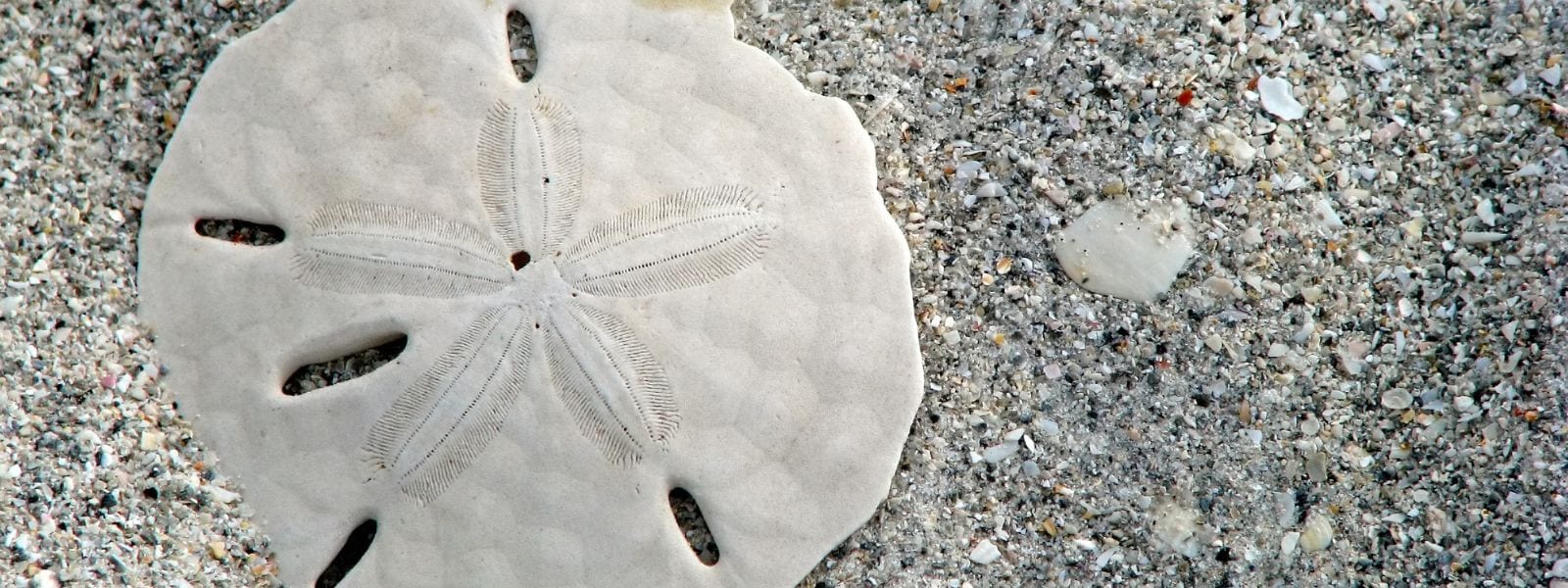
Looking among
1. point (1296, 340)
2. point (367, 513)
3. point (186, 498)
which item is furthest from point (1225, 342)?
point (186, 498)

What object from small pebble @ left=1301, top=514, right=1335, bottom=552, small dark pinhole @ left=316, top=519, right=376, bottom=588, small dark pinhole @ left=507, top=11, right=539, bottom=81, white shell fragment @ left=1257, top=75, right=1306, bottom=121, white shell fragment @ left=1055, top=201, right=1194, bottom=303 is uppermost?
small dark pinhole @ left=507, top=11, right=539, bottom=81

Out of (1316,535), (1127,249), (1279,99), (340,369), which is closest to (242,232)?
(340,369)

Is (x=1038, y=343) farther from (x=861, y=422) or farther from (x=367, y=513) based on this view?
(x=367, y=513)

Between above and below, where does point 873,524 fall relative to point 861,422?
below

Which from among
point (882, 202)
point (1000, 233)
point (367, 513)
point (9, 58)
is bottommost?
point (367, 513)

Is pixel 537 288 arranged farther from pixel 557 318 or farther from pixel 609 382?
pixel 609 382

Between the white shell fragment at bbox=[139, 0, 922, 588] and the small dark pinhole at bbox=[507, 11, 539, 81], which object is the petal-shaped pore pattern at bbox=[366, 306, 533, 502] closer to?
the white shell fragment at bbox=[139, 0, 922, 588]

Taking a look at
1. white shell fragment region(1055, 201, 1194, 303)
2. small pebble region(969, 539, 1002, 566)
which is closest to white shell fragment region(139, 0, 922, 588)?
small pebble region(969, 539, 1002, 566)
